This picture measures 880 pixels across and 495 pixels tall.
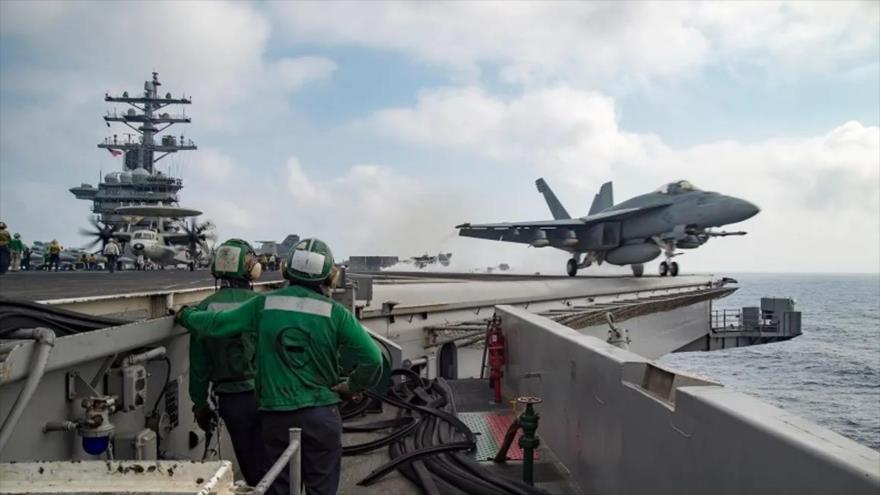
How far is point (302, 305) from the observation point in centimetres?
347

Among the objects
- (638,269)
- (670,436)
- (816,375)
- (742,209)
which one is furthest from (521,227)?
(670,436)

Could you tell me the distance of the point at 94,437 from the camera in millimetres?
3275

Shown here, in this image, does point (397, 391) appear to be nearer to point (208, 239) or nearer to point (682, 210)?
point (682, 210)

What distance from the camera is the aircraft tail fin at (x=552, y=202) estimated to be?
38.2 metres

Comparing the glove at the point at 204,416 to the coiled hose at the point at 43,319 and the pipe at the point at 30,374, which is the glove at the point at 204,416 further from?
the pipe at the point at 30,374

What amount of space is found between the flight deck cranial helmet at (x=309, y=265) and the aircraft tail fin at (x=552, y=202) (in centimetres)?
3493

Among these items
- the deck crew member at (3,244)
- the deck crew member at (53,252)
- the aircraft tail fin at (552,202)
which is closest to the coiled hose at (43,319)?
the deck crew member at (3,244)

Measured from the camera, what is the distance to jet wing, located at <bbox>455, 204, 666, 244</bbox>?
2854 cm

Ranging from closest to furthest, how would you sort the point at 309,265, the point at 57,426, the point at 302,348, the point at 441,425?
the point at 57,426, the point at 302,348, the point at 309,265, the point at 441,425

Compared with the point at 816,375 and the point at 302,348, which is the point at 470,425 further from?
the point at 816,375

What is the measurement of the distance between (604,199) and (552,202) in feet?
10.7

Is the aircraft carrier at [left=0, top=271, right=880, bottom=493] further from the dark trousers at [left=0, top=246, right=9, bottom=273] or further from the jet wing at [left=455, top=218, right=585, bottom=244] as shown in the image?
the jet wing at [left=455, top=218, right=585, bottom=244]

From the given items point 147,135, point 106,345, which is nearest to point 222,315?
point 106,345

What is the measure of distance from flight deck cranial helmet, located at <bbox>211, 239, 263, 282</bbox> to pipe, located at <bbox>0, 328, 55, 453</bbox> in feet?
5.39
